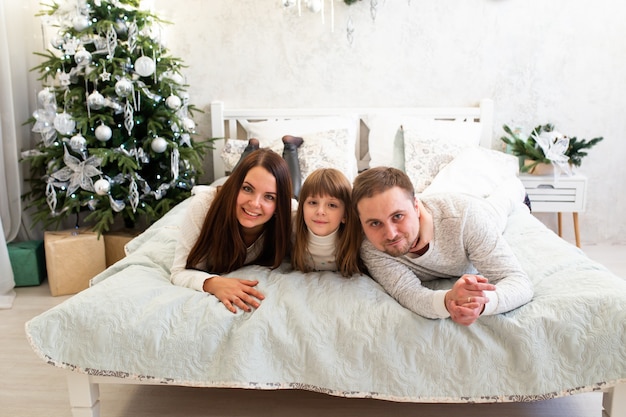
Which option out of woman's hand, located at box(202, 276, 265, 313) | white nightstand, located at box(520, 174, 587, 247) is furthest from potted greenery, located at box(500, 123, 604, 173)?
woman's hand, located at box(202, 276, 265, 313)

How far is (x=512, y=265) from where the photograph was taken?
177cm

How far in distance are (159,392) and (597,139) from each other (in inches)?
109

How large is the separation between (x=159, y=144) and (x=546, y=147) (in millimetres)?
2139

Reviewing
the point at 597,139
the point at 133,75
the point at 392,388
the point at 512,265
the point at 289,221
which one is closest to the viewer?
the point at 392,388

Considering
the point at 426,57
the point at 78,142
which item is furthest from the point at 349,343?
the point at 426,57

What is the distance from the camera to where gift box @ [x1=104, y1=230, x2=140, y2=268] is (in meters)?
3.25

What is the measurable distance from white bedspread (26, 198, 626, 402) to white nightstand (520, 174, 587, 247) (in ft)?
5.50

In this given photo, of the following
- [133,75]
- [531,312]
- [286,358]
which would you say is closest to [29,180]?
[133,75]

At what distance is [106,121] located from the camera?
304 cm

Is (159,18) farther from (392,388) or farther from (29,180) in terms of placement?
(392,388)

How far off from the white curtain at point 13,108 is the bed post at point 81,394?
58.9 inches

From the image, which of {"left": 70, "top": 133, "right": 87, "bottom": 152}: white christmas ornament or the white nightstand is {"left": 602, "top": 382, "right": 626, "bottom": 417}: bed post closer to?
the white nightstand

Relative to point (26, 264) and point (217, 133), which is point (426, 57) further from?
point (26, 264)

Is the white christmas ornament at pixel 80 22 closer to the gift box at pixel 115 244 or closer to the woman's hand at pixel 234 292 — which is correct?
the gift box at pixel 115 244
